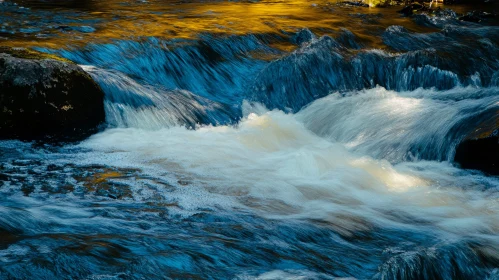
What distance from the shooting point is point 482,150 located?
636 cm

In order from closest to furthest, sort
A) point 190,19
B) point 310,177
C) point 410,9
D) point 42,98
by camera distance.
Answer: point 310,177, point 42,98, point 190,19, point 410,9

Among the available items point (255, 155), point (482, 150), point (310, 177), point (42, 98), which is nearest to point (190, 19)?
point (42, 98)

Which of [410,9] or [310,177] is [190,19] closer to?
[410,9]

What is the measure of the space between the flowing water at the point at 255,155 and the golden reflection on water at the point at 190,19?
83 mm

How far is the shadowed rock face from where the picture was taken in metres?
6.57

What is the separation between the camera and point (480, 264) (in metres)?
4.22

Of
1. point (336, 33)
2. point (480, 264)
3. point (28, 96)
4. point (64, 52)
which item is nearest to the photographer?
point (480, 264)

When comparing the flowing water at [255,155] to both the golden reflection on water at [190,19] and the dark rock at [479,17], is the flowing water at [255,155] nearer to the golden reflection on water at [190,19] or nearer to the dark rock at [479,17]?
the golden reflection on water at [190,19]

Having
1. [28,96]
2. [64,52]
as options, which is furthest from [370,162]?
[64,52]

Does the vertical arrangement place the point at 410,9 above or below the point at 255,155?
above

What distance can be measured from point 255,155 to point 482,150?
2373 mm

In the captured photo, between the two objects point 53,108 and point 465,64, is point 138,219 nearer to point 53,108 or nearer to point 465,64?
point 53,108

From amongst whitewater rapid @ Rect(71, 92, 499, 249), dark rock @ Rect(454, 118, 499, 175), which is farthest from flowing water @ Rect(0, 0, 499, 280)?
dark rock @ Rect(454, 118, 499, 175)

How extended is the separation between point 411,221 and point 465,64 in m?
6.20
